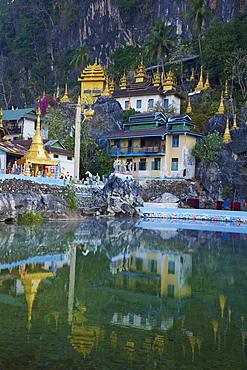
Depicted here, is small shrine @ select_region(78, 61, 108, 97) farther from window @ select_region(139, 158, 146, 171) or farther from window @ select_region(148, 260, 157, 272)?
window @ select_region(148, 260, 157, 272)

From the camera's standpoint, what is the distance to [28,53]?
81875mm

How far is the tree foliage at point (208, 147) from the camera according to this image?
122 ft

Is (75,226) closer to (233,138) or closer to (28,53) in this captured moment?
(233,138)

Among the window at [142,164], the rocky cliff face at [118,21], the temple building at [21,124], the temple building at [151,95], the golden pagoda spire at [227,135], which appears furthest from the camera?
the rocky cliff face at [118,21]

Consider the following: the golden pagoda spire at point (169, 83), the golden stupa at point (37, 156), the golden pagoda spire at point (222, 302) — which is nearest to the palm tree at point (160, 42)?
the golden pagoda spire at point (169, 83)

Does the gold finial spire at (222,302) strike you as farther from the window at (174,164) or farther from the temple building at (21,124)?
the temple building at (21,124)

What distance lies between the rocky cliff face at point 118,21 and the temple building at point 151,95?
61.3 ft

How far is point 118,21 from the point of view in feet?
238

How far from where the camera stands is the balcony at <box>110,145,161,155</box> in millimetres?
39859

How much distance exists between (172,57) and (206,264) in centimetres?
5141

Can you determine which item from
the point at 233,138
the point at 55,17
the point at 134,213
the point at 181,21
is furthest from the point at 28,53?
the point at 134,213

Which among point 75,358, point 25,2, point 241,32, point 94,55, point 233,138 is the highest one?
point 25,2

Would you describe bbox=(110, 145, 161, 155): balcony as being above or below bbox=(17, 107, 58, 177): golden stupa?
above

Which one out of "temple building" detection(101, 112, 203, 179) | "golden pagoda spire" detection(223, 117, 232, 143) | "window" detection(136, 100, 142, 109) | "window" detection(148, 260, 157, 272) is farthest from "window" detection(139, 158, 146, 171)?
"window" detection(148, 260, 157, 272)
